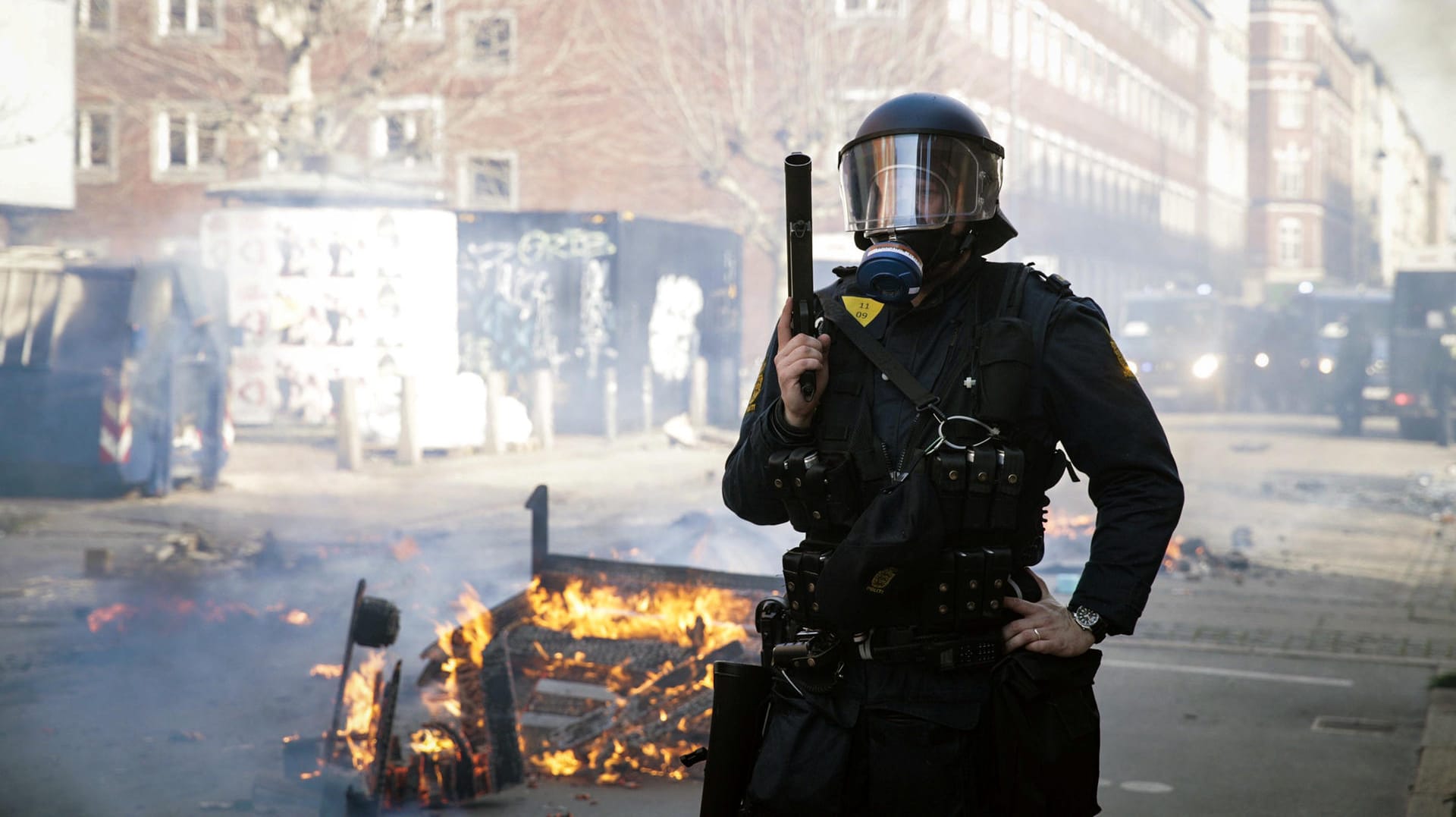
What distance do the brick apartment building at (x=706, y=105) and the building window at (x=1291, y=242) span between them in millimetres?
107

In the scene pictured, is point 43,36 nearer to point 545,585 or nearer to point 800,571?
point 545,585

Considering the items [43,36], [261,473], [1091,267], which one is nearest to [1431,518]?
[261,473]

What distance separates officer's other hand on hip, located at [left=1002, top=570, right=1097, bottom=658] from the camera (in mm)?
2311

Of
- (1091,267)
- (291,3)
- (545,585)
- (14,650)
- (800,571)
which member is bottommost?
(14,650)

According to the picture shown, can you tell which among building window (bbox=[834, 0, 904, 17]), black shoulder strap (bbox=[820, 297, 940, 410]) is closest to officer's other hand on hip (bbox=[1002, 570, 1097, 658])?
black shoulder strap (bbox=[820, 297, 940, 410])

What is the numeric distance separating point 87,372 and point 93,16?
14562 millimetres

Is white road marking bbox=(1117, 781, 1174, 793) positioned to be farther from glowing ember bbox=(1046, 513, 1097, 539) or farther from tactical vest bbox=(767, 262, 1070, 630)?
glowing ember bbox=(1046, 513, 1097, 539)

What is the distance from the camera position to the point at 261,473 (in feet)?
44.7

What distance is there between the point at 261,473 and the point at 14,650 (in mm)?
6927

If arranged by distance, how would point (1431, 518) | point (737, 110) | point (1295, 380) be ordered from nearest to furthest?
point (1431, 518) → point (737, 110) → point (1295, 380)

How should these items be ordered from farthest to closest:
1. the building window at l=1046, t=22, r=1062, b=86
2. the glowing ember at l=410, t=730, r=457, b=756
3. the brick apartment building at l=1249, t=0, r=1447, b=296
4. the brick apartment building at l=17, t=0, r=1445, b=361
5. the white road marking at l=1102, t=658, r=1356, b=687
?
the building window at l=1046, t=22, r=1062, b=86 → the brick apartment building at l=1249, t=0, r=1447, b=296 → the brick apartment building at l=17, t=0, r=1445, b=361 → the white road marking at l=1102, t=658, r=1356, b=687 → the glowing ember at l=410, t=730, r=457, b=756

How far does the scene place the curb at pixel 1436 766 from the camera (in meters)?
4.65

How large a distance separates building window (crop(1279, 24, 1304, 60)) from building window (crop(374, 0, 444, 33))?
1552cm

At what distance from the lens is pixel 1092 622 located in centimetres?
233
